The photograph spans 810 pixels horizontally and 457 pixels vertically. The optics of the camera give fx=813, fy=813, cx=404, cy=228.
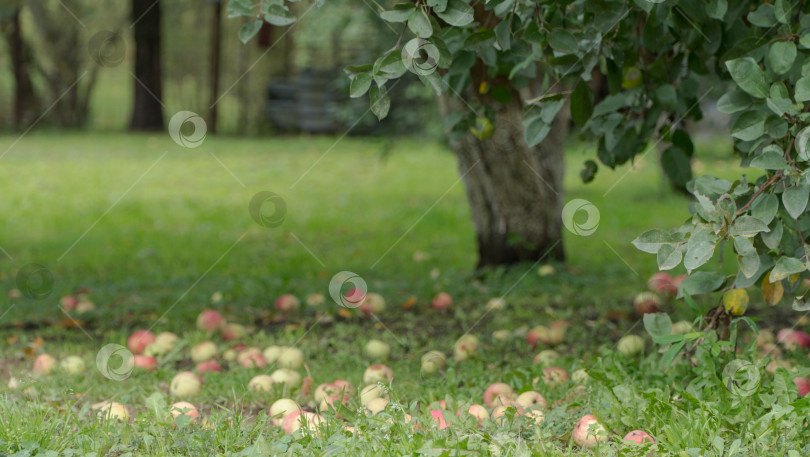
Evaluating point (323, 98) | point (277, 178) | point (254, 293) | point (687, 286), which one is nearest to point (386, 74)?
point (687, 286)

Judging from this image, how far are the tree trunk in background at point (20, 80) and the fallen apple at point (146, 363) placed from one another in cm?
1297

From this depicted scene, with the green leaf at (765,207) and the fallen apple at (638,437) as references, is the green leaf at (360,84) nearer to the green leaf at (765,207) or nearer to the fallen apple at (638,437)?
the green leaf at (765,207)

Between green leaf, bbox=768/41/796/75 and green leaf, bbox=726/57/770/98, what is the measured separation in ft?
0.16

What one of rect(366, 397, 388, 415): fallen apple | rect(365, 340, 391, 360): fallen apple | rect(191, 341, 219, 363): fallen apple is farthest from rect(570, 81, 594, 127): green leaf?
rect(191, 341, 219, 363): fallen apple

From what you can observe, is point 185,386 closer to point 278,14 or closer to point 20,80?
point 278,14

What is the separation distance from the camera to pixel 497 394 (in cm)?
233

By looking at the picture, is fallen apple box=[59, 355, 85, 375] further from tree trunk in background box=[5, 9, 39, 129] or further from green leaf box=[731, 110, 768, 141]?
tree trunk in background box=[5, 9, 39, 129]

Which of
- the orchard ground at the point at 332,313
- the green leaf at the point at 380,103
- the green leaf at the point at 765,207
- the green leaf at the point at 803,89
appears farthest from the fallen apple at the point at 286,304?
the green leaf at the point at 803,89

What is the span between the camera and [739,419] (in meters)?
1.96

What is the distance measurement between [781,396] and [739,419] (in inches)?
5.0

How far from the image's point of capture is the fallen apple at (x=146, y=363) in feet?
9.30

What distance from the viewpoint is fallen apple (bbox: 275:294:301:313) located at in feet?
12.4

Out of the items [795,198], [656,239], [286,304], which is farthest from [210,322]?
[795,198]

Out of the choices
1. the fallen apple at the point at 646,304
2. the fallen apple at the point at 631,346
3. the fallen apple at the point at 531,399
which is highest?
the fallen apple at the point at 531,399
